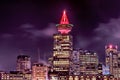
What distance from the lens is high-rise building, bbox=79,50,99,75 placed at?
91.0 m

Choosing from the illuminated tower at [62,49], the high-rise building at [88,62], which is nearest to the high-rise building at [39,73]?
the illuminated tower at [62,49]

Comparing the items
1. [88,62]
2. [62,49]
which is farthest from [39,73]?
[88,62]

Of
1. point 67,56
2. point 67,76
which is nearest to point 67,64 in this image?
point 67,56

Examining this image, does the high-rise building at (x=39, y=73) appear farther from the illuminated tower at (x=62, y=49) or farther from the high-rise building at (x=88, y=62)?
the high-rise building at (x=88, y=62)

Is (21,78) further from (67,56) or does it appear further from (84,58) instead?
(84,58)

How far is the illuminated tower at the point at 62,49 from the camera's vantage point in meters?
79.8

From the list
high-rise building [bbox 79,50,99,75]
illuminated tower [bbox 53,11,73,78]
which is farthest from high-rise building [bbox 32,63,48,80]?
high-rise building [bbox 79,50,99,75]

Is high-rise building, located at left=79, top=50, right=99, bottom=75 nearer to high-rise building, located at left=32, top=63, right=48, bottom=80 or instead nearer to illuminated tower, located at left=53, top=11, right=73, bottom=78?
illuminated tower, located at left=53, top=11, right=73, bottom=78

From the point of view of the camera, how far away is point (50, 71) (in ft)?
253

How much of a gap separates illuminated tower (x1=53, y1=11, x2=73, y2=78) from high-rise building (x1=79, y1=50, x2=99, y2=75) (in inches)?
373

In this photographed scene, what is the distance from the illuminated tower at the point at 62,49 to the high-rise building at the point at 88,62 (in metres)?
9.47

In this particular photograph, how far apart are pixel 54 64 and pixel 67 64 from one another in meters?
2.70

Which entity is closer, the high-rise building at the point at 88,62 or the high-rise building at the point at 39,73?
the high-rise building at the point at 39,73

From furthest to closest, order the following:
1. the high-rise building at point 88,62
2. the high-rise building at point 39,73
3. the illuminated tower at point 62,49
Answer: the high-rise building at point 88,62
the illuminated tower at point 62,49
the high-rise building at point 39,73
